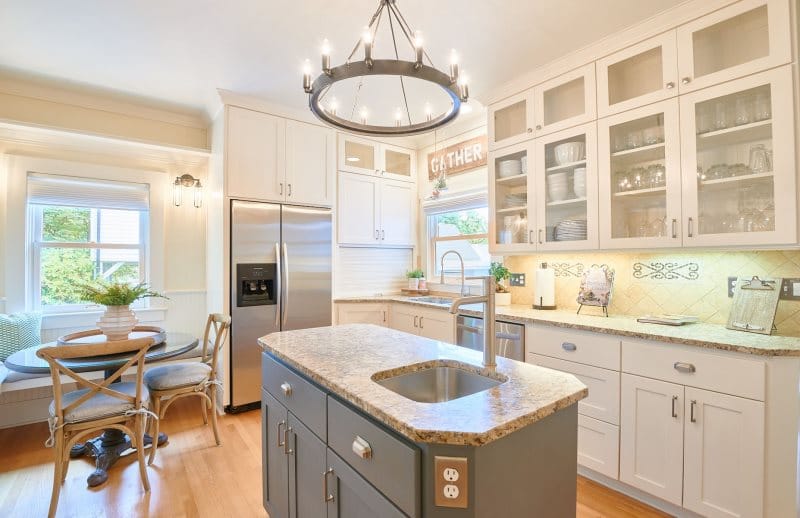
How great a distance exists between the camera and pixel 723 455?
170cm

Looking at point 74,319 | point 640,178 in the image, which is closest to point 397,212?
point 640,178

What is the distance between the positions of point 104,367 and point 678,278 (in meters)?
3.41

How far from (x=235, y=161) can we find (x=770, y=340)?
370cm

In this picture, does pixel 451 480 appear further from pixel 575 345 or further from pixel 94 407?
pixel 94 407

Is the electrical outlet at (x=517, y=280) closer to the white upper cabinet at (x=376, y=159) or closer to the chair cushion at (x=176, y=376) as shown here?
the white upper cabinet at (x=376, y=159)

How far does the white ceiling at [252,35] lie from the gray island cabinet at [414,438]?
1.90 meters

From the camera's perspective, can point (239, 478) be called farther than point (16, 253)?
No

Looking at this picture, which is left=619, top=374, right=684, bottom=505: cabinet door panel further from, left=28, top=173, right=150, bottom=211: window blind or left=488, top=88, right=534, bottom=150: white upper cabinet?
left=28, top=173, right=150, bottom=211: window blind

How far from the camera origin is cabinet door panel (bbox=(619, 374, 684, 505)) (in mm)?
1837

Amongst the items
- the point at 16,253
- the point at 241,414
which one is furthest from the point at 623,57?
the point at 16,253

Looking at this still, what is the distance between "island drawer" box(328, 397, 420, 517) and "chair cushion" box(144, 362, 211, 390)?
5.94ft

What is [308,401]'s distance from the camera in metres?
1.38

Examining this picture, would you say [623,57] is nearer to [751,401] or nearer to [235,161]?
[751,401]

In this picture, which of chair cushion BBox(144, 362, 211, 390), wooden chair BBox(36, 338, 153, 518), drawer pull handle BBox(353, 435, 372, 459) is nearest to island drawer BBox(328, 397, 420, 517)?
drawer pull handle BBox(353, 435, 372, 459)
